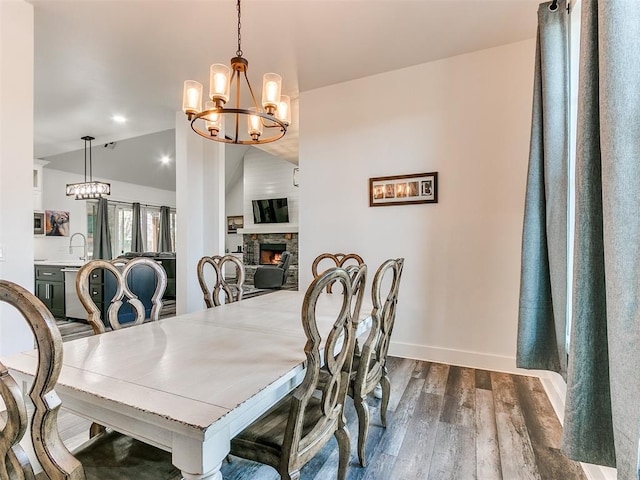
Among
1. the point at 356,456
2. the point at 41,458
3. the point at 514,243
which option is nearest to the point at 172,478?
the point at 41,458

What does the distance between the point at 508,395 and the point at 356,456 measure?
136 cm

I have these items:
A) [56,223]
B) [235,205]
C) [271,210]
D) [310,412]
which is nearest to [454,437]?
[310,412]

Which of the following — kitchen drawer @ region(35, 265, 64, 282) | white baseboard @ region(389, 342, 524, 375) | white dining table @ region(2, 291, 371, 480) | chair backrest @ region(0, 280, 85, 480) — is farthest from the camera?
kitchen drawer @ region(35, 265, 64, 282)

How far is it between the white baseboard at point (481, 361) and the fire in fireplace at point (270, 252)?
22.6 feet

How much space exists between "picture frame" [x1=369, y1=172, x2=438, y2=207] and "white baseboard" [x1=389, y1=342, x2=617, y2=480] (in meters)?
1.38

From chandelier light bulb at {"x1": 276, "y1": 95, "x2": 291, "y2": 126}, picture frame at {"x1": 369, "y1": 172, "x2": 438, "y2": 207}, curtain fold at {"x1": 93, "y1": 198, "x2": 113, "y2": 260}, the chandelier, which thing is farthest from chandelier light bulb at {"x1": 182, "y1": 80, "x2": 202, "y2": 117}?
curtain fold at {"x1": 93, "y1": 198, "x2": 113, "y2": 260}

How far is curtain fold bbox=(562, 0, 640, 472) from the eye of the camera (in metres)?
0.86

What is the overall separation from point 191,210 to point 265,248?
5761mm

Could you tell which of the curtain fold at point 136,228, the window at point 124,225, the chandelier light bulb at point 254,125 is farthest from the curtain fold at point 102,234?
the chandelier light bulb at point 254,125

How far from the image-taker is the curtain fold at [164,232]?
9609 mm

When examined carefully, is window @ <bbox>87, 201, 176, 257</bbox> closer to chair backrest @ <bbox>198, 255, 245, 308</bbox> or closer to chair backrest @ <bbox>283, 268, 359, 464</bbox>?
chair backrest @ <bbox>198, 255, 245, 308</bbox>

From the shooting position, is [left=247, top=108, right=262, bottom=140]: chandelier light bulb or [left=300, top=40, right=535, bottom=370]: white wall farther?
[left=300, top=40, right=535, bottom=370]: white wall

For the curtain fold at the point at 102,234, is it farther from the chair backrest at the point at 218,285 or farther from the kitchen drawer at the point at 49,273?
the chair backrest at the point at 218,285

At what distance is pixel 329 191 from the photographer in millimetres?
3695
